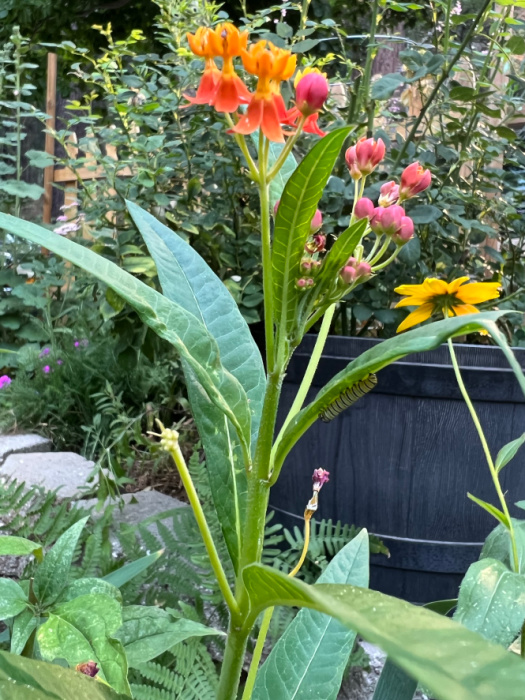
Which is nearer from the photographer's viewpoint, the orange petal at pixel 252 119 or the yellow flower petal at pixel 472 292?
the orange petal at pixel 252 119

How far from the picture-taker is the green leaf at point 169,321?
34 cm

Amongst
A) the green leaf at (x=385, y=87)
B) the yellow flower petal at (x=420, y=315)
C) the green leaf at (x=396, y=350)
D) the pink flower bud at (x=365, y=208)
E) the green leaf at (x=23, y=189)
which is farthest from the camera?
the green leaf at (x=23, y=189)

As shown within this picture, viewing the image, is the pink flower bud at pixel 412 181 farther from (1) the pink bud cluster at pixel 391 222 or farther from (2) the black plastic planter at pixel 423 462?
(2) the black plastic planter at pixel 423 462

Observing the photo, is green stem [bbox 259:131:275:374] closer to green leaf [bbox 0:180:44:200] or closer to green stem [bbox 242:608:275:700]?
green stem [bbox 242:608:275:700]

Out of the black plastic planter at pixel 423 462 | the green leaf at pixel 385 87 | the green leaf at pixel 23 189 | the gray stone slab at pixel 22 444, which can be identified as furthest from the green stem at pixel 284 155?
the green leaf at pixel 23 189

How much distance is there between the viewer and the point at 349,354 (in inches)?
53.4

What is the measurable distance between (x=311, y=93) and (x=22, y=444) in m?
2.22

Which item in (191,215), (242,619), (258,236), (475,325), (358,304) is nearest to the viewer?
(475,325)

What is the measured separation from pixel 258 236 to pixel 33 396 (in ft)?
4.65

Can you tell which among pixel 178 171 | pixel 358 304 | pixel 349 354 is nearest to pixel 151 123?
pixel 178 171

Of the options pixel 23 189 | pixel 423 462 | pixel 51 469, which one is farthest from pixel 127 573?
pixel 23 189

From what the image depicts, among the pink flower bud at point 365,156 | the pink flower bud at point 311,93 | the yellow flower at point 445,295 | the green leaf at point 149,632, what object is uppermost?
the pink flower bud at point 311,93

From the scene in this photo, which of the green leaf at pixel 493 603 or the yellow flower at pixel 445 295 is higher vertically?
the yellow flower at pixel 445 295

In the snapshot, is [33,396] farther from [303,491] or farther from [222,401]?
[222,401]
